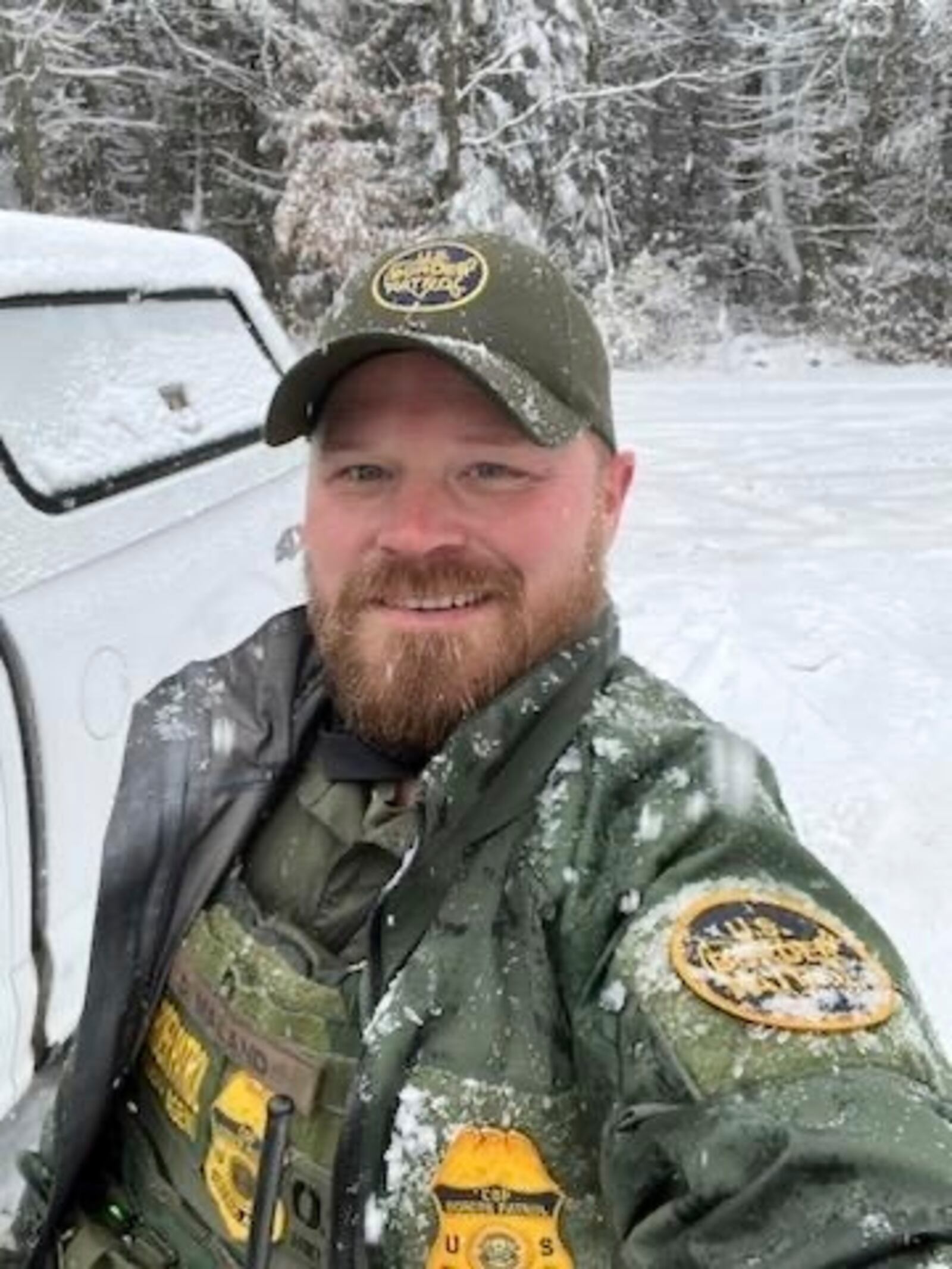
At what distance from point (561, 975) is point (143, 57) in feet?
71.7

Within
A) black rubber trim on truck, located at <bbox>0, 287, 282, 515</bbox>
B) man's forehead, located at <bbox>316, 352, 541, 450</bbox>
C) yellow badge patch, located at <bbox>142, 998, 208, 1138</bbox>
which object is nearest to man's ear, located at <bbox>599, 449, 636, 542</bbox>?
man's forehead, located at <bbox>316, 352, 541, 450</bbox>

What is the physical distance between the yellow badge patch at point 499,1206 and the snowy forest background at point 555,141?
15.5m

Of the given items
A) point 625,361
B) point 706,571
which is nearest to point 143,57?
point 625,361

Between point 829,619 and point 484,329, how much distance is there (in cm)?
499

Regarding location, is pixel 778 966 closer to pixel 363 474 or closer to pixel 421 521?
pixel 421 521

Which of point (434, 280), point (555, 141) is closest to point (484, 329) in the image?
point (434, 280)

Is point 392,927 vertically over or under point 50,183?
over

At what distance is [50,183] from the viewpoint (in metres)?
20.8

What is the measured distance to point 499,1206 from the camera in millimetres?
1245

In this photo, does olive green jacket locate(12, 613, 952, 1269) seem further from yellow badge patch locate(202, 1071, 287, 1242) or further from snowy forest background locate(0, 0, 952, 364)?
snowy forest background locate(0, 0, 952, 364)

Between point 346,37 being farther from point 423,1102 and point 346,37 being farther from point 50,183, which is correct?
point 423,1102

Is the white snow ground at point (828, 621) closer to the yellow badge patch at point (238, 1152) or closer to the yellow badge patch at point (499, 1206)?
the yellow badge patch at point (238, 1152)

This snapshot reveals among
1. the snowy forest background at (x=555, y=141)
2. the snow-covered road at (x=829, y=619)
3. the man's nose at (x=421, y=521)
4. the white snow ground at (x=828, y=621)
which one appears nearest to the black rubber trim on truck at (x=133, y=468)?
the man's nose at (x=421, y=521)

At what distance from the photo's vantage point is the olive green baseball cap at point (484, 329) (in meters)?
1.57
